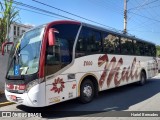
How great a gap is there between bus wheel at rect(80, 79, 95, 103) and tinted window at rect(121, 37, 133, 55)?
11.0 ft

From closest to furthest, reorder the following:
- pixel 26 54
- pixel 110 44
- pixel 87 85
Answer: pixel 26 54 → pixel 87 85 → pixel 110 44

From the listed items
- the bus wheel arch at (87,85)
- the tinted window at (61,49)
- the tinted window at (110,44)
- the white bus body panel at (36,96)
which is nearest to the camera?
the white bus body panel at (36,96)

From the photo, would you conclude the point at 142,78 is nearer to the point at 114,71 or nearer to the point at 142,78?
the point at 142,78

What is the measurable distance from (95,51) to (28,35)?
9.43 feet

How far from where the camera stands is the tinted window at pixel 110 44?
10.1 metres

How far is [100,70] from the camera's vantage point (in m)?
9.62

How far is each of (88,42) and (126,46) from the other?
3.77 meters

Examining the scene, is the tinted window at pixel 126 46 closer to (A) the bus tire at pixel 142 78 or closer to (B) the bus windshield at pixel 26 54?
(A) the bus tire at pixel 142 78

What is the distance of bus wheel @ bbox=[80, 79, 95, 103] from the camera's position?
28.2 ft

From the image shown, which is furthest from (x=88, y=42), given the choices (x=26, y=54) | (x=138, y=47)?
(x=138, y=47)

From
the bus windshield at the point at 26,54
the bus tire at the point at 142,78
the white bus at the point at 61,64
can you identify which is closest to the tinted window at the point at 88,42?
the white bus at the point at 61,64

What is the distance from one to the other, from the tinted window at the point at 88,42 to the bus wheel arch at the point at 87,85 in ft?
3.20

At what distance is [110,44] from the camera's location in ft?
34.6

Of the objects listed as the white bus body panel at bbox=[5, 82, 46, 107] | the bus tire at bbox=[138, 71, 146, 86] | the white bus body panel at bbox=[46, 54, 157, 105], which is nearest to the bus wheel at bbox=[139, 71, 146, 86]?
the bus tire at bbox=[138, 71, 146, 86]
